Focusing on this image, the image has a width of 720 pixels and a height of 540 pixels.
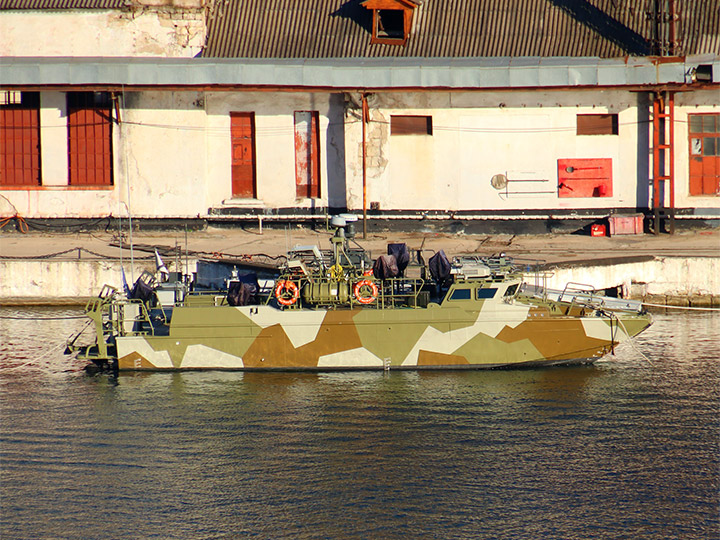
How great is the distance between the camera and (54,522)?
18.1 metres

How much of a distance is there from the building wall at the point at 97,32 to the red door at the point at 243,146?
4.07 m

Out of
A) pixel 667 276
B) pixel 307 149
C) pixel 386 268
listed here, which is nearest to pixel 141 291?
pixel 386 268

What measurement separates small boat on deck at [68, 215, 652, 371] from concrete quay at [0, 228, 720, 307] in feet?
22.4

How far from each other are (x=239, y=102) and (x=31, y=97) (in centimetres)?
868

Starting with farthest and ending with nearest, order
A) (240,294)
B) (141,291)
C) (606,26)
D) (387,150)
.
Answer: (606,26) < (387,150) < (141,291) < (240,294)

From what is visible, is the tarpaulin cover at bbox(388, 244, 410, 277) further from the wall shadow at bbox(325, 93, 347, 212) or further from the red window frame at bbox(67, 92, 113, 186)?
the red window frame at bbox(67, 92, 113, 186)

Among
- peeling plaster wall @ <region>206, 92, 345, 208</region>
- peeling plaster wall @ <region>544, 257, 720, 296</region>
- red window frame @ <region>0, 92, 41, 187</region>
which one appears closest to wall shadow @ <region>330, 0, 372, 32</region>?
peeling plaster wall @ <region>206, 92, 345, 208</region>

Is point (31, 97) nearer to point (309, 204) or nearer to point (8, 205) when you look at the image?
point (8, 205)

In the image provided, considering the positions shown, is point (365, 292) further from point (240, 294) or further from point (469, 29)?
point (469, 29)

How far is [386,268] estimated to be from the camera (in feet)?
89.4

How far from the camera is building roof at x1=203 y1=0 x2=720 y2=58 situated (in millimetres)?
42312

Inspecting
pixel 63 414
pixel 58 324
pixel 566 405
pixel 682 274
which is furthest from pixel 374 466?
pixel 682 274

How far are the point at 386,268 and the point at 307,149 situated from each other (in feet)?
52.3

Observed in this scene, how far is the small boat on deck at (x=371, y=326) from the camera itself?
27125mm
